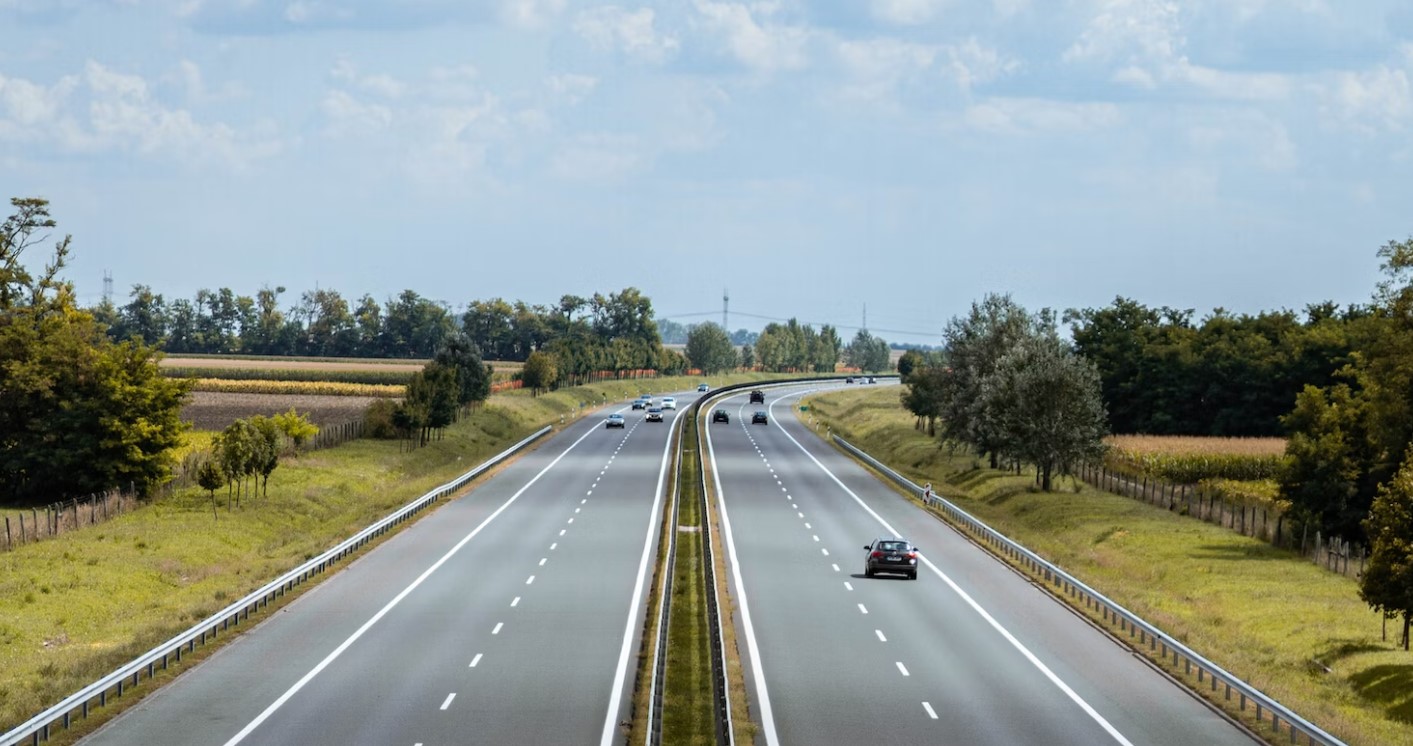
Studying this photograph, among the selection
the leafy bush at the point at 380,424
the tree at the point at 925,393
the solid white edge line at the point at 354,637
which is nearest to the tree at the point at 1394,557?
the solid white edge line at the point at 354,637

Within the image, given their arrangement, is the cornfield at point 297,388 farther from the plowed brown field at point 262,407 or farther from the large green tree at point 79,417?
the large green tree at point 79,417

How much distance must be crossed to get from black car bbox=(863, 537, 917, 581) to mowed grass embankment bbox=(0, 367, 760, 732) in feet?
52.9

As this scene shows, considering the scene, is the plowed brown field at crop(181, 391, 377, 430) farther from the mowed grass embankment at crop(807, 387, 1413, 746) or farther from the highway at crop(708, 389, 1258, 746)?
the highway at crop(708, 389, 1258, 746)

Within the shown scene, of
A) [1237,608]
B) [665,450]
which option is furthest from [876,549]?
[665,450]

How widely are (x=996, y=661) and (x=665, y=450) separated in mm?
65096

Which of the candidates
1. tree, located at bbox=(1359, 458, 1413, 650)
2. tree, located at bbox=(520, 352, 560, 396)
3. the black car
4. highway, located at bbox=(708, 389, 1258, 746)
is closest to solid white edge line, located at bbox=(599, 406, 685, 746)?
highway, located at bbox=(708, 389, 1258, 746)

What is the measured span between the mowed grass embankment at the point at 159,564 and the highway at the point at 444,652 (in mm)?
1919

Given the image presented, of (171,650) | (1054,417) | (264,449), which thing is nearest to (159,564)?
(264,449)

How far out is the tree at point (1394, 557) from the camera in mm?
33938

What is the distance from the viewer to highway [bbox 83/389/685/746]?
24922 millimetres

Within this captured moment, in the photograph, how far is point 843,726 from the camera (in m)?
25.3

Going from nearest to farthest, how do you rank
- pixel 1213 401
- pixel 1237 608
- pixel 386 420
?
pixel 1237 608
pixel 386 420
pixel 1213 401

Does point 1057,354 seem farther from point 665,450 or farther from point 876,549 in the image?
point 876,549

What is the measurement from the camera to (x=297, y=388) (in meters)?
147
